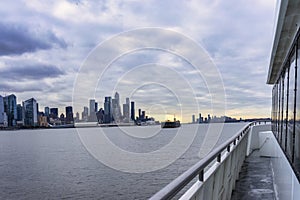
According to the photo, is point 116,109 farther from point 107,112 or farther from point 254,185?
point 254,185

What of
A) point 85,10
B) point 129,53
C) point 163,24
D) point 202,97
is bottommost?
point 202,97

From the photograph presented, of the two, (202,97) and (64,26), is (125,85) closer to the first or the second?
(202,97)

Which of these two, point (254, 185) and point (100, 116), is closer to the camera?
point (254, 185)

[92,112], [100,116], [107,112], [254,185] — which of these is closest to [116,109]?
[107,112]

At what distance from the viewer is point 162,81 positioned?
21844mm

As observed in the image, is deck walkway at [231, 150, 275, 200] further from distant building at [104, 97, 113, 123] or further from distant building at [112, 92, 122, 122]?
distant building at [104, 97, 113, 123]

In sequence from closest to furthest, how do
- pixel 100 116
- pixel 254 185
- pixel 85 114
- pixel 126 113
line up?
pixel 254 185 < pixel 126 113 < pixel 100 116 < pixel 85 114

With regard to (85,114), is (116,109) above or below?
above

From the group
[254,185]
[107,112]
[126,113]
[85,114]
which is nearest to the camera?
[254,185]

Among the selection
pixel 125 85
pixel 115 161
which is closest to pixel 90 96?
pixel 125 85

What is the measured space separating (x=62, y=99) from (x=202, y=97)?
15573mm

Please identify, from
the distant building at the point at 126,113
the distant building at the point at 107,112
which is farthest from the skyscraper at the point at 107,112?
the distant building at the point at 126,113

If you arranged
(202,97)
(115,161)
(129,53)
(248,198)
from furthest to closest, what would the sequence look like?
(115,161) < (129,53) < (202,97) < (248,198)

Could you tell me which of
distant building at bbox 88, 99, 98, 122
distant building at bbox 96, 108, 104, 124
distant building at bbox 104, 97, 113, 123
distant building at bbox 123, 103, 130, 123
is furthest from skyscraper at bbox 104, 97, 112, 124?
distant building at bbox 123, 103, 130, 123
